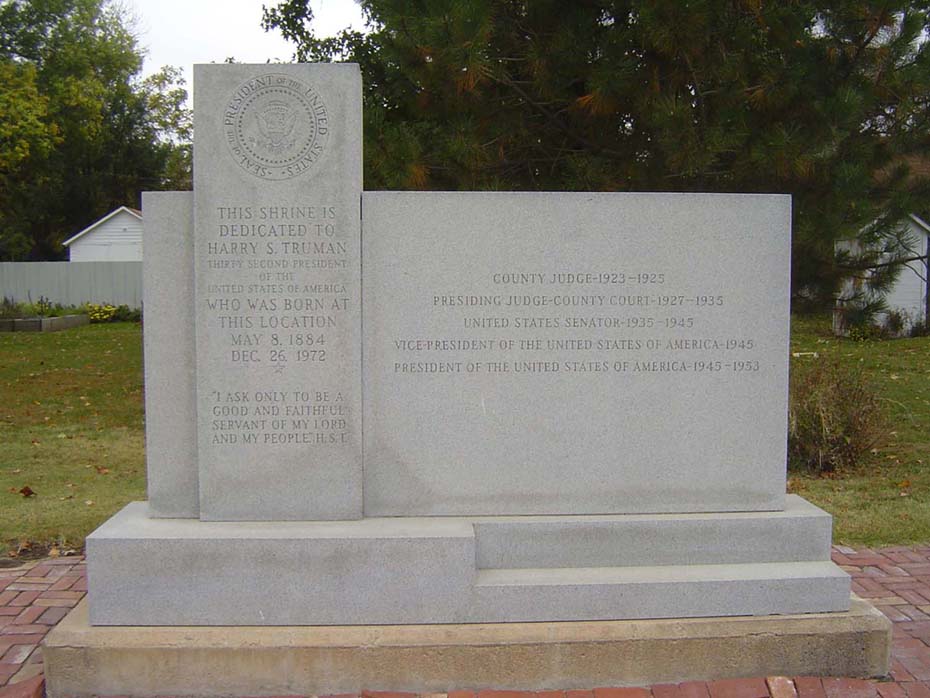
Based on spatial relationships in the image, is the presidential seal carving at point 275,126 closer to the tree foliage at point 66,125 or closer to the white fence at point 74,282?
the tree foliage at point 66,125

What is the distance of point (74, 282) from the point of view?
31125 millimetres

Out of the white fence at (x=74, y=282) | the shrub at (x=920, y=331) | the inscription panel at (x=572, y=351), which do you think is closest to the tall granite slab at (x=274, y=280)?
the inscription panel at (x=572, y=351)

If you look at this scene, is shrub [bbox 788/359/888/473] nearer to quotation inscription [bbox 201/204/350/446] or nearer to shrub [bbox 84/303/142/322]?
quotation inscription [bbox 201/204/350/446]

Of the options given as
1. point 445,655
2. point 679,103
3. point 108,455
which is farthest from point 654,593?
point 108,455

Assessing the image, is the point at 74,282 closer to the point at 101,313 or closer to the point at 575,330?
the point at 101,313

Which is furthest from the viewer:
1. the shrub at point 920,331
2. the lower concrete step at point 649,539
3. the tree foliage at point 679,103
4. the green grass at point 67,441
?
the shrub at point 920,331

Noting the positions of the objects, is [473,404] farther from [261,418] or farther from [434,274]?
[261,418]

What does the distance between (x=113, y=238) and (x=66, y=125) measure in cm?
921

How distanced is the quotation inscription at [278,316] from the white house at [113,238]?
3373 centimetres

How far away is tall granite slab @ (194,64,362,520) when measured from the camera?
3.86 metres

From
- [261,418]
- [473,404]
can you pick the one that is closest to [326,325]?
[261,418]

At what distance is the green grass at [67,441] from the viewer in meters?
6.27

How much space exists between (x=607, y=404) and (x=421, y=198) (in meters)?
1.27

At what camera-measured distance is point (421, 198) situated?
3.98 metres
